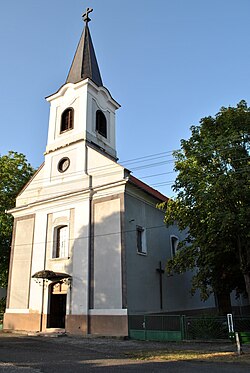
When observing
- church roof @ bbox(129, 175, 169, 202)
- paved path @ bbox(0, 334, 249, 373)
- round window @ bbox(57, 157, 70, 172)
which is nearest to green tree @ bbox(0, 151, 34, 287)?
round window @ bbox(57, 157, 70, 172)

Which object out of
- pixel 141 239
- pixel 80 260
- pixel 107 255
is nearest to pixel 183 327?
pixel 107 255

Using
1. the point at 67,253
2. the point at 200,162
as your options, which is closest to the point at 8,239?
the point at 67,253

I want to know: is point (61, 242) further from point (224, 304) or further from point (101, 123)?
point (224, 304)

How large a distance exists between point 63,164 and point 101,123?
4.39 metres

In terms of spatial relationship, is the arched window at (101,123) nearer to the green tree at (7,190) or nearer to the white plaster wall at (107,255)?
the white plaster wall at (107,255)

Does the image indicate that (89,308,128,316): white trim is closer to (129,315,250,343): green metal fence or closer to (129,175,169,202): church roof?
(129,315,250,343): green metal fence

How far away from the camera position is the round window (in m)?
22.2

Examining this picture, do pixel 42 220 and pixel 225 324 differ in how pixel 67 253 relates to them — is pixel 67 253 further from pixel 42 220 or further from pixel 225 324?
pixel 225 324

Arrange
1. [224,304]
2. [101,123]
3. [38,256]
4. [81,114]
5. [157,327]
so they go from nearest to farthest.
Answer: [157,327] → [224,304] → [38,256] → [81,114] → [101,123]

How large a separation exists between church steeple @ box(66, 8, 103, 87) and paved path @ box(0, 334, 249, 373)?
56.9ft

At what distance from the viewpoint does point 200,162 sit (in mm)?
16281

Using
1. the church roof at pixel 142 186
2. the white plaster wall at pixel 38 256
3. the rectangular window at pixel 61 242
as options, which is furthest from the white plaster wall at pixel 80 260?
the church roof at pixel 142 186

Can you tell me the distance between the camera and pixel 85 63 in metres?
25.9

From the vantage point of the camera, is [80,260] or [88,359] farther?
[80,260]
